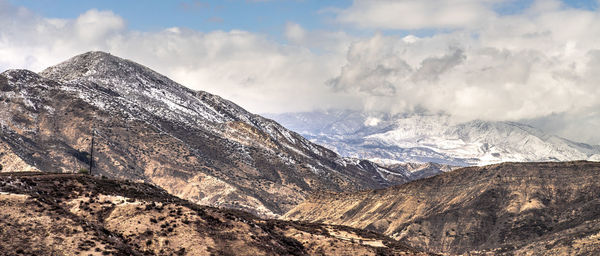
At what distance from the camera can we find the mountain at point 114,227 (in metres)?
57.0

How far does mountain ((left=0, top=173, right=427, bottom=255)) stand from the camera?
57031 millimetres

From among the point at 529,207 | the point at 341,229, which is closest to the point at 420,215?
the point at 529,207

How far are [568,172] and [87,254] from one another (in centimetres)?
17458

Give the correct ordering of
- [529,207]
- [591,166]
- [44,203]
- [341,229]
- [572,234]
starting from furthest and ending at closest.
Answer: [591,166]
[529,207]
[572,234]
[341,229]
[44,203]

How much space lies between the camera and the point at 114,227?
216 ft

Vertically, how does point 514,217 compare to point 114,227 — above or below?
above

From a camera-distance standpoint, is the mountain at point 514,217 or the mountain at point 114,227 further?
the mountain at point 514,217

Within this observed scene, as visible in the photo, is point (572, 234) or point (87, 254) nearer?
point (87, 254)

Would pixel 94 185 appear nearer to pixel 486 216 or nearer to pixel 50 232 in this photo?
pixel 50 232

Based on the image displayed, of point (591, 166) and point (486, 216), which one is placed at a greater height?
point (591, 166)

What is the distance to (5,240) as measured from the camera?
54344mm

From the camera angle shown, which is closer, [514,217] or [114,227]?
[114,227]

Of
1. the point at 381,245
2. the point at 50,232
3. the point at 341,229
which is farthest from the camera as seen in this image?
the point at 341,229

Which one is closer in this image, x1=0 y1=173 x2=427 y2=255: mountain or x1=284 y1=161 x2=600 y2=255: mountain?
x1=0 y1=173 x2=427 y2=255: mountain
